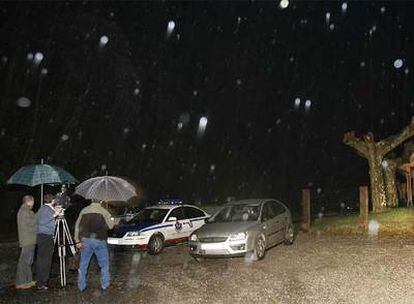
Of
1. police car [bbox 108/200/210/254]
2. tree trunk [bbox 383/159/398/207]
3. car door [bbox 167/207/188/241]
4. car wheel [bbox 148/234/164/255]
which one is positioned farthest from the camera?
tree trunk [bbox 383/159/398/207]

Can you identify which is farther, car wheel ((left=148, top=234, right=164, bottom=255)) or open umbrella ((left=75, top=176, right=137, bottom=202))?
car wheel ((left=148, top=234, right=164, bottom=255))

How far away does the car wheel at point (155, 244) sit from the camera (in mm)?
13344

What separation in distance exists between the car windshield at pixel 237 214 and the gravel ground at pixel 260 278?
1127mm

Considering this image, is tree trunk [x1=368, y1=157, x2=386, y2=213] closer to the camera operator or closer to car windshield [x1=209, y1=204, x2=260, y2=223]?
car windshield [x1=209, y1=204, x2=260, y2=223]

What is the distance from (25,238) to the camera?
30.2 feet

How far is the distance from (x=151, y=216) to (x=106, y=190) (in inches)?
211

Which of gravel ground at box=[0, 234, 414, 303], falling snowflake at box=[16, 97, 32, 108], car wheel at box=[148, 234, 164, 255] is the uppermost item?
falling snowflake at box=[16, 97, 32, 108]

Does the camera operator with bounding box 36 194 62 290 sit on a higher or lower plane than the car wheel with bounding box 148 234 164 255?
higher

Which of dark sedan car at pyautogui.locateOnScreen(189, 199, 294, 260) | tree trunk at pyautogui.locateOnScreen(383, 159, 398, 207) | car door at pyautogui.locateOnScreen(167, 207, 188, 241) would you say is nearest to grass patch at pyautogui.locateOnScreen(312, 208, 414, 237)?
tree trunk at pyautogui.locateOnScreen(383, 159, 398, 207)

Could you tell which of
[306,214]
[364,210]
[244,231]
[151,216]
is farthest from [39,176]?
[364,210]

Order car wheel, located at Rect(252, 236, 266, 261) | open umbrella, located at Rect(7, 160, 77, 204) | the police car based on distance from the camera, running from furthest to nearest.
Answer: the police car → car wheel, located at Rect(252, 236, 266, 261) → open umbrella, located at Rect(7, 160, 77, 204)

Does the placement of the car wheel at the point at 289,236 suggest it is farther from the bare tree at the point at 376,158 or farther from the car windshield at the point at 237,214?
the bare tree at the point at 376,158

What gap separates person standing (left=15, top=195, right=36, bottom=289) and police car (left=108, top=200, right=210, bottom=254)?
3.96 meters

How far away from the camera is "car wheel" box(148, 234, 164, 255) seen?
43.8ft
